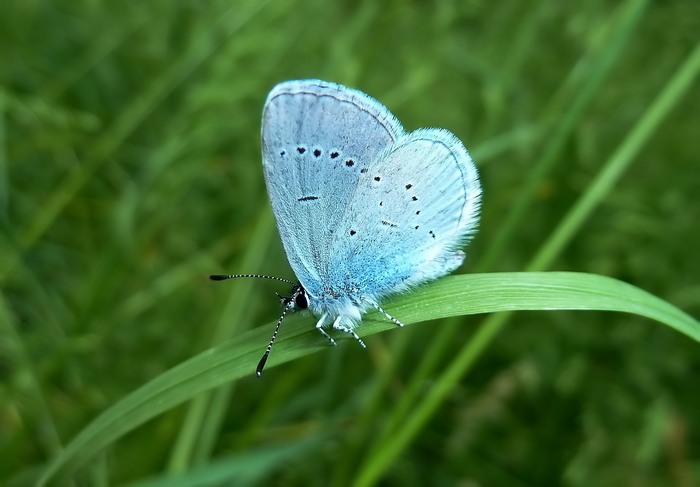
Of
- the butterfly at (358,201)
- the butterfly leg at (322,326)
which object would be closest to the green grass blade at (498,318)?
the butterfly at (358,201)

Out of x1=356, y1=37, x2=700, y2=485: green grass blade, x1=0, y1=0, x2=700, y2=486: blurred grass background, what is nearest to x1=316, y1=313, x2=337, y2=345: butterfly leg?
x1=356, y1=37, x2=700, y2=485: green grass blade

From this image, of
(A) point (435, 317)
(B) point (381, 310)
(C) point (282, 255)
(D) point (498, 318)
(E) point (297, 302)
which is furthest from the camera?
(C) point (282, 255)

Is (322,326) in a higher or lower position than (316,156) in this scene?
lower

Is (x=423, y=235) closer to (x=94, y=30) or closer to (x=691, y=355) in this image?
(x=691, y=355)

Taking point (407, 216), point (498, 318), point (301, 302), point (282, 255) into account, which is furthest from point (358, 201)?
point (282, 255)

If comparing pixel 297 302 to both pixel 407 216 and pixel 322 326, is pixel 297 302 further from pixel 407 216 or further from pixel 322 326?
pixel 407 216

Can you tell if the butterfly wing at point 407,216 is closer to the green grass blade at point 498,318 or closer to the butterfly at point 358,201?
the butterfly at point 358,201

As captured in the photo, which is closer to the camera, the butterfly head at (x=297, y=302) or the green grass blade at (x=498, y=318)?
the butterfly head at (x=297, y=302)

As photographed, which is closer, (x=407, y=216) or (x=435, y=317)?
(x=435, y=317)
